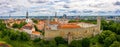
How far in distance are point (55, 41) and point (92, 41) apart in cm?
447

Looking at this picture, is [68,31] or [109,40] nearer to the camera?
[109,40]

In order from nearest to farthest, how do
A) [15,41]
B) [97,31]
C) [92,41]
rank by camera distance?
[92,41]
[15,41]
[97,31]

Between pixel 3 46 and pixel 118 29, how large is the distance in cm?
1708

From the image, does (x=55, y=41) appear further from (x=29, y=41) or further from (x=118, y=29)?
(x=118, y=29)

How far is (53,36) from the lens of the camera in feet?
120

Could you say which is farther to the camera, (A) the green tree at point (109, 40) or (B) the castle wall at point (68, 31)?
(B) the castle wall at point (68, 31)

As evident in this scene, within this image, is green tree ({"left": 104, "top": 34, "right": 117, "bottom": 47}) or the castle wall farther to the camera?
the castle wall

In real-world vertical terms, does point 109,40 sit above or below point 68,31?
below

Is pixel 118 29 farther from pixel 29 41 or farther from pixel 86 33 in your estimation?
pixel 29 41

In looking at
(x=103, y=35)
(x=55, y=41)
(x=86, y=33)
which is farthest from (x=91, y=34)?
(x=55, y=41)

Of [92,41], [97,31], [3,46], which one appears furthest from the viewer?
[97,31]

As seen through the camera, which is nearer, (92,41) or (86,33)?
(92,41)

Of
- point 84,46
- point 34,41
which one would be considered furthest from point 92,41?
point 34,41

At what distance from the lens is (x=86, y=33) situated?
37844mm
